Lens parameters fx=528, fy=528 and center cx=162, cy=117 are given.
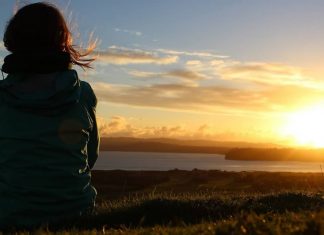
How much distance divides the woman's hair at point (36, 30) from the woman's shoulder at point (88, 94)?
0.49m

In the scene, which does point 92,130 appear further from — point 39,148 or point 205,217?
point 205,217

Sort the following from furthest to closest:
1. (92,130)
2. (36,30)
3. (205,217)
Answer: (205,217) < (92,130) < (36,30)

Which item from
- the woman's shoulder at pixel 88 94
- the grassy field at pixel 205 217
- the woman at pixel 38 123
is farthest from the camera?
the woman's shoulder at pixel 88 94

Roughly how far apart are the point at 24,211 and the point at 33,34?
199 cm

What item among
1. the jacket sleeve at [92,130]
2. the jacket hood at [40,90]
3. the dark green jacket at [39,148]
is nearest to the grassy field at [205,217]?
the dark green jacket at [39,148]

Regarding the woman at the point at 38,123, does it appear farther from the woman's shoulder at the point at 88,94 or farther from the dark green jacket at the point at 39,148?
the woman's shoulder at the point at 88,94

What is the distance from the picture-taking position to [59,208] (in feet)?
20.1

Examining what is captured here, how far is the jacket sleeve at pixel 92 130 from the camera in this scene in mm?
6465

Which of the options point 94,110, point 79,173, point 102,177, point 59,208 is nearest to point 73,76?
point 94,110

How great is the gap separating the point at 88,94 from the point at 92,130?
50 cm

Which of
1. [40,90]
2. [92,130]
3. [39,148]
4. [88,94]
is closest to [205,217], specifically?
[92,130]

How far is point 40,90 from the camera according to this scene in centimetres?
610

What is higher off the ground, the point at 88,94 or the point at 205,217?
the point at 88,94

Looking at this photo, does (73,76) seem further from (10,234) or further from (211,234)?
(211,234)
